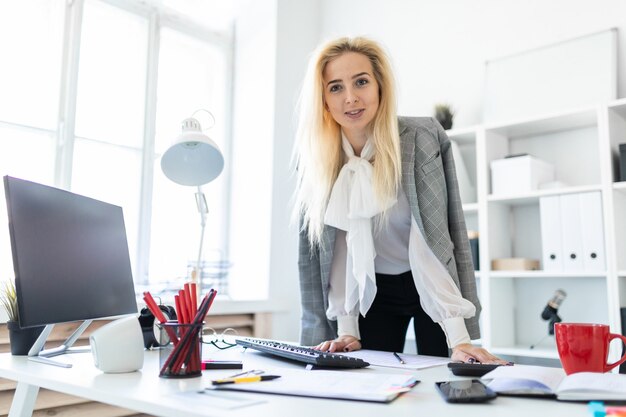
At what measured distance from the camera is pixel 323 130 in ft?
5.40

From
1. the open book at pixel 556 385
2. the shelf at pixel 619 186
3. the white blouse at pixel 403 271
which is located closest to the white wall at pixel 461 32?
the shelf at pixel 619 186

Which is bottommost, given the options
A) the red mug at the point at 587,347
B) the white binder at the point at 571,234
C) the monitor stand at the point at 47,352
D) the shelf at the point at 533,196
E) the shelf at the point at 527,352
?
the shelf at the point at 527,352

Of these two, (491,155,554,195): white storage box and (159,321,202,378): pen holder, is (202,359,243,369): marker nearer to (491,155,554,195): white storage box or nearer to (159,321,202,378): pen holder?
(159,321,202,378): pen holder

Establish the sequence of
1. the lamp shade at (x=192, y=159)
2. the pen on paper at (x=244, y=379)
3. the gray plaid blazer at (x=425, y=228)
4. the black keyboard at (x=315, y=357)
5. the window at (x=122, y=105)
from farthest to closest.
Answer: the window at (x=122, y=105)
the lamp shade at (x=192, y=159)
the gray plaid blazer at (x=425, y=228)
the black keyboard at (x=315, y=357)
the pen on paper at (x=244, y=379)

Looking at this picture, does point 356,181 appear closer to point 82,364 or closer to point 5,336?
point 82,364

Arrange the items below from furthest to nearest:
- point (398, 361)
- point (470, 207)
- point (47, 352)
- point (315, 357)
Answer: point (470, 207) → point (47, 352) → point (398, 361) → point (315, 357)

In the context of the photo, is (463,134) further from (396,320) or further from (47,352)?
(47,352)

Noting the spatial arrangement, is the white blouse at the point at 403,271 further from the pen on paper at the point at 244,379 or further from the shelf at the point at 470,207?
the shelf at the point at 470,207

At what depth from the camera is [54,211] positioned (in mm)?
1220

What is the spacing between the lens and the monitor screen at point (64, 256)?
1.10 m

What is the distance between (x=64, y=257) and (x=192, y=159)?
34.2 inches

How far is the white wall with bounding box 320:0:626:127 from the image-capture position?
275 centimetres

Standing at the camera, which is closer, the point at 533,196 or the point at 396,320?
the point at 396,320

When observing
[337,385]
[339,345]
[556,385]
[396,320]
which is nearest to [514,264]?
[396,320]
